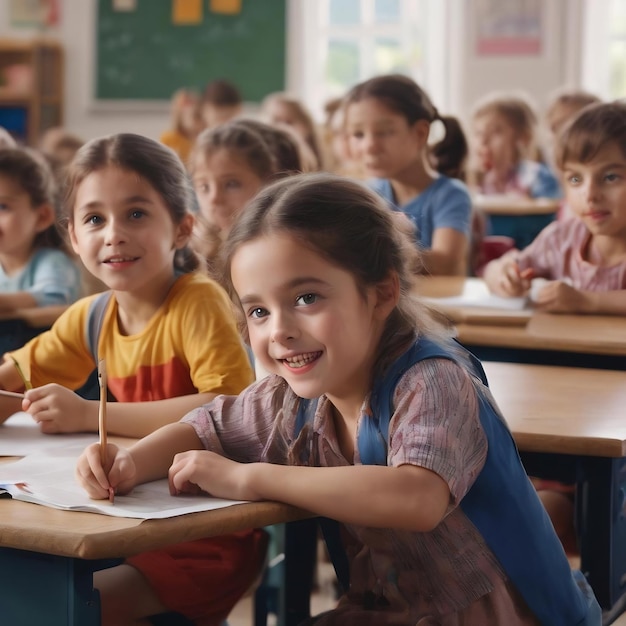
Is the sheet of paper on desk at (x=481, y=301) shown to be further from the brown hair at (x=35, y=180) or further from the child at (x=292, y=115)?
the child at (x=292, y=115)

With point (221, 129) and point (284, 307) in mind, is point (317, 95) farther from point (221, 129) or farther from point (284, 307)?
point (284, 307)

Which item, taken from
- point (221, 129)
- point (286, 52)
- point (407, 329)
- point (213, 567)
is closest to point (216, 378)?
point (213, 567)

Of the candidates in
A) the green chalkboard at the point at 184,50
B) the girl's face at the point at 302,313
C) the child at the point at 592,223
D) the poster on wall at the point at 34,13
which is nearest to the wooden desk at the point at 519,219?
the child at the point at 592,223

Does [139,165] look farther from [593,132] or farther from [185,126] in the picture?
[185,126]

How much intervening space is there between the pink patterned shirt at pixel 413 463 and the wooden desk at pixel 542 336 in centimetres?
81

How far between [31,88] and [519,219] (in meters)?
5.38

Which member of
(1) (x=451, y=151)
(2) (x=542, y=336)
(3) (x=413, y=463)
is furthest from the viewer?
(1) (x=451, y=151)

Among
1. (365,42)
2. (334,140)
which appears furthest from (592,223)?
(365,42)

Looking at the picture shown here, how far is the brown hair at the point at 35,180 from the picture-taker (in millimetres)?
3061

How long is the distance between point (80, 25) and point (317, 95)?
6.63ft

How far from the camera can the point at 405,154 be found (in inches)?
146

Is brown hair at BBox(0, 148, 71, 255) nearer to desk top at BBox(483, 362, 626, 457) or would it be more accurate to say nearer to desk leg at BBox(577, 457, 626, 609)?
desk top at BBox(483, 362, 626, 457)

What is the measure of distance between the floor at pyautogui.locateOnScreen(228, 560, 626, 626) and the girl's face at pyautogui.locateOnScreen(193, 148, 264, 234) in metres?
0.97

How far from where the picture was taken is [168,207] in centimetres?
207
